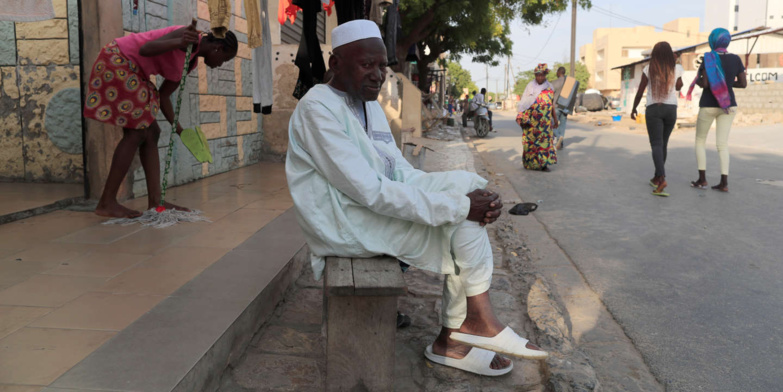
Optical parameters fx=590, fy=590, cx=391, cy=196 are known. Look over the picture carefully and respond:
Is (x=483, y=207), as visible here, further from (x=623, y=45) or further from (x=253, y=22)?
(x=623, y=45)

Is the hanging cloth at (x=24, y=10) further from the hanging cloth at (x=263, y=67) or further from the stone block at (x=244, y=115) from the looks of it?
the stone block at (x=244, y=115)

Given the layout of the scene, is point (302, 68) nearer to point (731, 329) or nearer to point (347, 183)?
point (347, 183)

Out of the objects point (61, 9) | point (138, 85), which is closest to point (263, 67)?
point (138, 85)

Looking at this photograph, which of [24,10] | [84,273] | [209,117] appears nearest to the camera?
[24,10]

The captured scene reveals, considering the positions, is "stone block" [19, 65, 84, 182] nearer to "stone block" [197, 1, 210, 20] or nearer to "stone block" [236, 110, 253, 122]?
"stone block" [197, 1, 210, 20]

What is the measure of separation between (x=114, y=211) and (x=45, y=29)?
223cm

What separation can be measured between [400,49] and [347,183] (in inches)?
626

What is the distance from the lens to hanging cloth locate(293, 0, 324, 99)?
5.17 metres

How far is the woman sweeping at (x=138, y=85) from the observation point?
13.1 feet

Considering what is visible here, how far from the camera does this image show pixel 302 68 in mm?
5453

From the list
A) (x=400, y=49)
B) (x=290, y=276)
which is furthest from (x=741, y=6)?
(x=290, y=276)

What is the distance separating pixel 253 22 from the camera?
4.74 metres

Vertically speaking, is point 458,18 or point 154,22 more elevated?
point 458,18

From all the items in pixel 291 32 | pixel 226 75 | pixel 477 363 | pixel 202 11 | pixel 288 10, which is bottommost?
pixel 477 363
